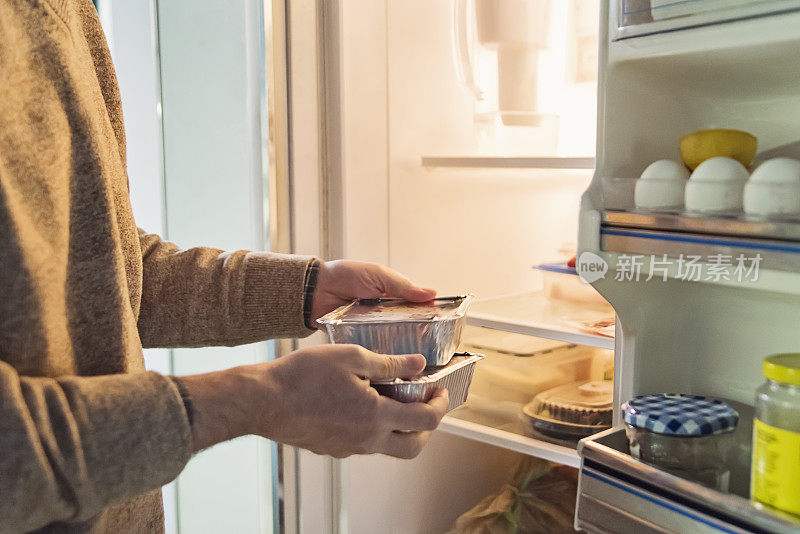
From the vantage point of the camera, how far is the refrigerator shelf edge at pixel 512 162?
120 cm

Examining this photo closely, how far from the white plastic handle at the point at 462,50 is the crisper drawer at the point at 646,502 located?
2.58 feet

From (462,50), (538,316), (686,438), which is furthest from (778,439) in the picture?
(462,50)

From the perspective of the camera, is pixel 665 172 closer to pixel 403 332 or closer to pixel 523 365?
pixel 403 332

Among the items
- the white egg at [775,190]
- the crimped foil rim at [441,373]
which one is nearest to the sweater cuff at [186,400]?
the crimped foil rim at [441,373]

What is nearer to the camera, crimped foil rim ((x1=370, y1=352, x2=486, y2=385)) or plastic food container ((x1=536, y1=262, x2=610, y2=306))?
crimped foil rim ((x1=370, y1=352, x2=486, y2=385))

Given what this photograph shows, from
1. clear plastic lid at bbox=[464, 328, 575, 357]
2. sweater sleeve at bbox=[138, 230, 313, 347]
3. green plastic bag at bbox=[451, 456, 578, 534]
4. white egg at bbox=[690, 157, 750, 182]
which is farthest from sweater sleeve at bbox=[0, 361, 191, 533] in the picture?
green plastic bag at bbox=[451, 456, 578, 534]

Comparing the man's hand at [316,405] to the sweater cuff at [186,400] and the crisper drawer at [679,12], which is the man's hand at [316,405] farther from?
the crisper drawer at [679,12]

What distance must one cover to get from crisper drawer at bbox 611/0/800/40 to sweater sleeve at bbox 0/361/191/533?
25.6 inches

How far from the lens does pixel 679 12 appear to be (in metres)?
0.78

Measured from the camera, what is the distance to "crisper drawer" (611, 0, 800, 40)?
70 cm

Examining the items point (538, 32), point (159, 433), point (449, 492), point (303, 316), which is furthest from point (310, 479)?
point (538, 32)

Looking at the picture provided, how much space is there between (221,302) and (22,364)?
37 centimetres

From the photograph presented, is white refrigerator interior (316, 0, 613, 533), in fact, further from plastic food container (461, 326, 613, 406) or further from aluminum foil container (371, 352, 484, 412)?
aluminum foil container (371, 352, 484, 412)

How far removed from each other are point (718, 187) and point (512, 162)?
1.78 feet
